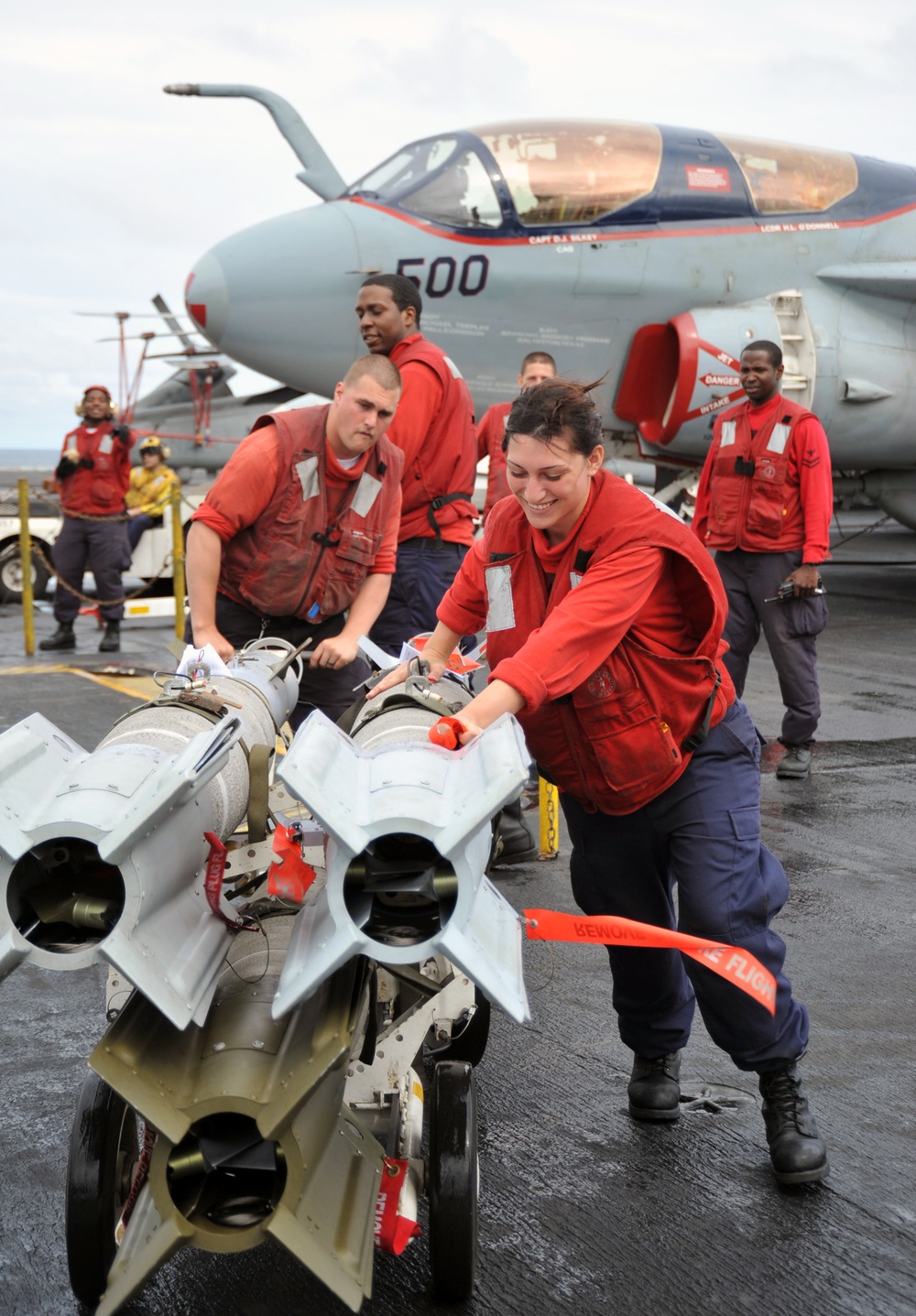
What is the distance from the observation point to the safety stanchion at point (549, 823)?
5.12 meters

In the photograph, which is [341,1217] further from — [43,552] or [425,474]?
[43,552]

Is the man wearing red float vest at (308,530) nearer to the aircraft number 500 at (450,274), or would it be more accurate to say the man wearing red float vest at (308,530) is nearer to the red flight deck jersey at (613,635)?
the red flight deck jersey at (613,635)

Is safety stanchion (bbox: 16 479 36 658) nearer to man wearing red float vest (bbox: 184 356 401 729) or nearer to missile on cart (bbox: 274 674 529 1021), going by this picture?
man wearing red float vest (bbox: 184 356 401 729)

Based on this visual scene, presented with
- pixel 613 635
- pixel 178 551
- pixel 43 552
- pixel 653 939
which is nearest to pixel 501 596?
pixel 613 635

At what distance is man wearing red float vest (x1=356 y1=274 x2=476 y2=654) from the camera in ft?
16.4

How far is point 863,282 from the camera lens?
11711 mm

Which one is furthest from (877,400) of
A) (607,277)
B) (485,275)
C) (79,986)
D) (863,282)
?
(79,986)

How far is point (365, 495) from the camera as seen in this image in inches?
156

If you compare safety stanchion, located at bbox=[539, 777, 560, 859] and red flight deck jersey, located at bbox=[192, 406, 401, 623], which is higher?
red flight deck jersey, located at bbox=[192, 406, 401, 623]

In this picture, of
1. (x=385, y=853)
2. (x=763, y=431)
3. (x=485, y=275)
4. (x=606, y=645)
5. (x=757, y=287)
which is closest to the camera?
(x=385, y=853)

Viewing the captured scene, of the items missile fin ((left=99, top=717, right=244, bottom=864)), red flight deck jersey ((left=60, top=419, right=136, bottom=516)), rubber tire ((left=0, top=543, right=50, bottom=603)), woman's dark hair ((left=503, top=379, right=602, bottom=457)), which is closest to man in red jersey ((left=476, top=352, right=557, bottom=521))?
woman's dark hair ((left=503, top=379, right=602, bottom=457))

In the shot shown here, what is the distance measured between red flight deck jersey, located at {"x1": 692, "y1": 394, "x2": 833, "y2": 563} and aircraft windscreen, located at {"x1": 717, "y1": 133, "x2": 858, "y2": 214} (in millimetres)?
5922

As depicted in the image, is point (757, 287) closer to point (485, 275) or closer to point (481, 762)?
point (485, 275)

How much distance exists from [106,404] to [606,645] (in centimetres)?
953
